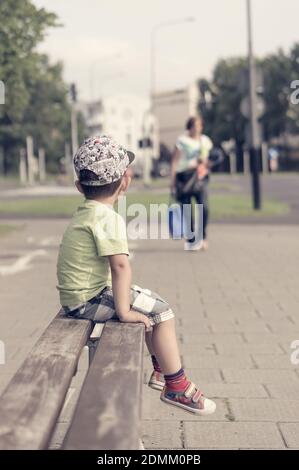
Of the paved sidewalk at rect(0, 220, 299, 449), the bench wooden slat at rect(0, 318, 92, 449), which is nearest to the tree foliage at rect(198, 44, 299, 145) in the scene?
the paved sidewalk at rect(0, 220, 299, 449)

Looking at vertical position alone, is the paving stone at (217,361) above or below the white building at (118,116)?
below

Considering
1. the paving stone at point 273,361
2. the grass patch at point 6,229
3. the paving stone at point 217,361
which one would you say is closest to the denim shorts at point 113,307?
the paving stone at point 217,361

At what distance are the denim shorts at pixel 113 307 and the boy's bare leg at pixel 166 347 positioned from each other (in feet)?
0.12

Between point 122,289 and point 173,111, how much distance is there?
115 meters

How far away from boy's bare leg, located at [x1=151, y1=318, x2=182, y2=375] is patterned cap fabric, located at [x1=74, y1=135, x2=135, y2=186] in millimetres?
735

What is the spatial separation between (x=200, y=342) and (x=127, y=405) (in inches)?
133

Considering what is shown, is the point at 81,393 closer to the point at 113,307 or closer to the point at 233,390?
the point at 113,307

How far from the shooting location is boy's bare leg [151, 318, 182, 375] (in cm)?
404

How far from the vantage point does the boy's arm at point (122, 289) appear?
396cm

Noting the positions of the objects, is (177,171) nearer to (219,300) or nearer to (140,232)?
(140,232)

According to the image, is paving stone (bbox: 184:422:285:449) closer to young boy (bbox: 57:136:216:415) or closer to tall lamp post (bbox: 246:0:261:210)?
young boy (bbox: 57:136:216:415)

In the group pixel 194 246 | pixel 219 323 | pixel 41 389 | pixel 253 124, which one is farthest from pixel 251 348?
pixel 253 124

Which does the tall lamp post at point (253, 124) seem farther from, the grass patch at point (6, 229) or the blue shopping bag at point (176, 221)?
the blue shopping bag at point (176, 221)

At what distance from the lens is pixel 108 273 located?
4.19 metres
